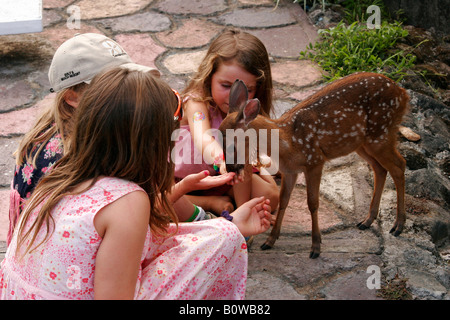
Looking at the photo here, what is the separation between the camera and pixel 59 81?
9.72 feet

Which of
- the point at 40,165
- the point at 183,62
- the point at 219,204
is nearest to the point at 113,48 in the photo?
the point at 40,165

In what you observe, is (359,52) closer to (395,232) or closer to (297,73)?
(297,73)

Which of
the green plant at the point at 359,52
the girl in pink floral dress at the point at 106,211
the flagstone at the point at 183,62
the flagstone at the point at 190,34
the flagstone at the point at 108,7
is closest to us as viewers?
the girl in pink floral dress at the point at 106,211

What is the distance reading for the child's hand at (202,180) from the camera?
309 cm

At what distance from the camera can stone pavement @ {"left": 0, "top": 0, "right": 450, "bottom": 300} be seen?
10.6 feet

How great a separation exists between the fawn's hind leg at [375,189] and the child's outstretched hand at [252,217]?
34.1 inches

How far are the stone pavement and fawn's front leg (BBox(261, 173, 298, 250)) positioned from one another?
0.06 meters

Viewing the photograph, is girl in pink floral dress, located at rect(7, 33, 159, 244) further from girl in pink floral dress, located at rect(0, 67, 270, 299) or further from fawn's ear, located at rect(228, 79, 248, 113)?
fawn's ear, located at rect(228, 79, 248, 113)

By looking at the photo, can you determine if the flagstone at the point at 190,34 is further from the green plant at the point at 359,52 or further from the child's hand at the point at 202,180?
the child's hand at the point at 202,180

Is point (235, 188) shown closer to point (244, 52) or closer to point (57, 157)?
point (244, 52)

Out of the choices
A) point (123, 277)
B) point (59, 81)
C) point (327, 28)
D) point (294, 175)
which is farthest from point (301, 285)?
point (327, 28)

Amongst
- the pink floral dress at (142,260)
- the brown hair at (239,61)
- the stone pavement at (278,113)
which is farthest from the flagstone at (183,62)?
the pink floral dress at (142,260)

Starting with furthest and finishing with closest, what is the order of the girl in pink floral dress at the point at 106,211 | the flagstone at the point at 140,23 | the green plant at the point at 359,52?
the flagstone at the point at 140,23 → the green plant at the point at 359,52 → the girl in pink floral dress at the point at 106,211

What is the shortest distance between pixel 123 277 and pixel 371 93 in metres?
2.12
